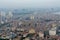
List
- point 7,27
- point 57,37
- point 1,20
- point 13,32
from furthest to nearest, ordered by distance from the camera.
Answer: point 1,20 → point 7,27 → point 13,32 → point 57,37

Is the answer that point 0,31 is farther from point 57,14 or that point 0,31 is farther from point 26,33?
point 57,14

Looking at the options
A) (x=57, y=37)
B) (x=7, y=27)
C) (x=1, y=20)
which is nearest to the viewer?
(x=57, y=37)

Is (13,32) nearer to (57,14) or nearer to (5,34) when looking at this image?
(5,34)

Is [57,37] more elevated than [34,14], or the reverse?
[34,14]

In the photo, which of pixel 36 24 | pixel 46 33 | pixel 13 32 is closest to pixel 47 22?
pixel 36 24

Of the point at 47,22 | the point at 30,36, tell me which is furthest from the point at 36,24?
the point at 30,36

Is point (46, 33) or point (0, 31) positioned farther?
point (0, 31)
